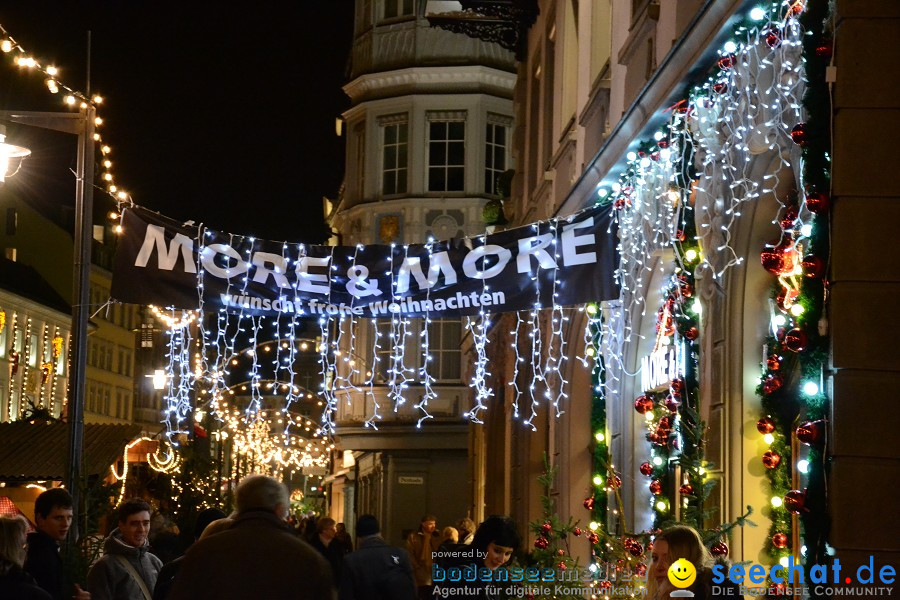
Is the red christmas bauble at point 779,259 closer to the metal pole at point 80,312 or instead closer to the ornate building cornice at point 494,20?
the metal pole at point 80,312

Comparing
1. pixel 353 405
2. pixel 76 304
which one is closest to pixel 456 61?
pixel 353 405

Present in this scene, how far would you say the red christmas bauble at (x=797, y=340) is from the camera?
804 centimetres

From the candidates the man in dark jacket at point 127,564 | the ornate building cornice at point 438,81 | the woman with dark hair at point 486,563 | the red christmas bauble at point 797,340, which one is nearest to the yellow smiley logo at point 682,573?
the woman with dark hair at point 486,563

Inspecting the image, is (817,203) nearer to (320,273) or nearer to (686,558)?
(686,558)

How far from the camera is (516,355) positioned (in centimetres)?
2123

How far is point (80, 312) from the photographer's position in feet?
42.1

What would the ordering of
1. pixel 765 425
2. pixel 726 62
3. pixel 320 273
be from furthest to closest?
pixel 320 273 → pixel 726 62 → pixel 765 425

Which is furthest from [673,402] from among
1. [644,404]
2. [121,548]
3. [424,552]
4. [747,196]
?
[424,552]

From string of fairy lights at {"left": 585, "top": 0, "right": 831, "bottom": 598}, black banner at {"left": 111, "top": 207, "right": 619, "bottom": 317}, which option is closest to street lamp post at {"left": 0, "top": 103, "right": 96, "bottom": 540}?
black banner at {"left": 111, "top": 207, "right": 619, "bottom": 317}

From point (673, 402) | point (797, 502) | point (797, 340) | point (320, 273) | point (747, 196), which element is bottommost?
point (797, 502)

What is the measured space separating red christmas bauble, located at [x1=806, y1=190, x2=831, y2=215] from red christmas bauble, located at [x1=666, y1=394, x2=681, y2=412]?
3391mm

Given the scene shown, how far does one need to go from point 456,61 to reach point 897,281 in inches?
1161

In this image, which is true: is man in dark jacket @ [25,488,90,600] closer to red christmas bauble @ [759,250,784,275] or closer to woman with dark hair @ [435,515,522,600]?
woman with dark hair @ [435,515,522,600]

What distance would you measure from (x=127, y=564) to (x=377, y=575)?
218cm
